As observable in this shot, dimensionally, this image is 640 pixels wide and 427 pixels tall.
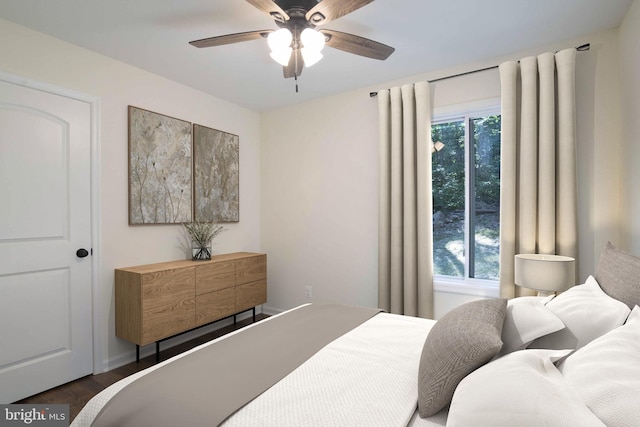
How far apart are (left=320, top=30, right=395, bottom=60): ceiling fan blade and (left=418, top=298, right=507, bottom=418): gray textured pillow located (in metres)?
1.54

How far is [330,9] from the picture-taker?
1.61 m

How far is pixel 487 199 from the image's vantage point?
9.33 ft

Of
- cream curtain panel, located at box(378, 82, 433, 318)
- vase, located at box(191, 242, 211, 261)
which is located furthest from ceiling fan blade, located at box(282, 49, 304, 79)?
vase, located at box(191, 242, 211, 261)

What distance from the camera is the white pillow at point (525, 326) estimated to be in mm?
1131

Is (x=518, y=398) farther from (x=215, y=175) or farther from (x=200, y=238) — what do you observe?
(x=215, y=175)

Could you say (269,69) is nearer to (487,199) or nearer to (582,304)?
(487,199)

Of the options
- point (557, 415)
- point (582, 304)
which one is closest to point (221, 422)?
point (557, 415)

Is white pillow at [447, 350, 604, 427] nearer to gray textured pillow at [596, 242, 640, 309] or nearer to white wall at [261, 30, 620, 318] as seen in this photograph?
gray textured pillow at [596, 242, 640, 309]

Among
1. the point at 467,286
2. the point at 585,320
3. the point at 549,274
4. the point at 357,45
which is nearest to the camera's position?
the point at 585,320

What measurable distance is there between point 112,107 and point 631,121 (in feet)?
12.3

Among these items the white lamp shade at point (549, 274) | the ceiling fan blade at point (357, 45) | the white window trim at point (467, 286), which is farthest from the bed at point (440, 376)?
the ceiling fan blade at point (357, 45)

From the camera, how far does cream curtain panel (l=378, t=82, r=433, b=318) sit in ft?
9.42

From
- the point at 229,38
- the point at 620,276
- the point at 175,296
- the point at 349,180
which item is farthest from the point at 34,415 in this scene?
the point at 620,276

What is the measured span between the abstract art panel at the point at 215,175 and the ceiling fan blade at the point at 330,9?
79.1 inches
